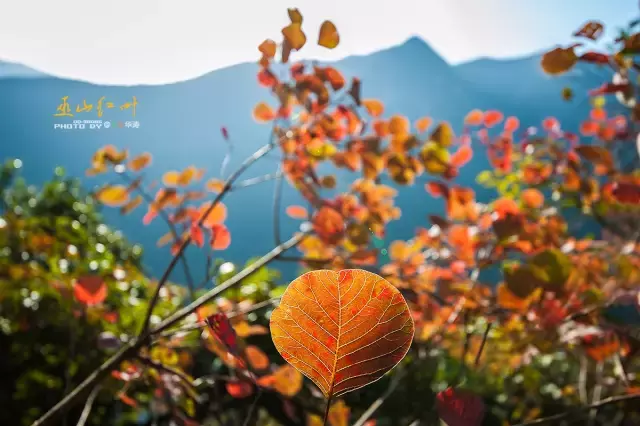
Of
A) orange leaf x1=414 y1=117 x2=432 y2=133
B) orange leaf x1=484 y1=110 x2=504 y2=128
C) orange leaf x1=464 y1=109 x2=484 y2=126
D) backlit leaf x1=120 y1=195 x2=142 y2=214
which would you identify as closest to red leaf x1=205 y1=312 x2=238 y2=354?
backlit leaf x1=120 y1=195 x2=142 y2=214

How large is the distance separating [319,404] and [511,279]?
0.79m

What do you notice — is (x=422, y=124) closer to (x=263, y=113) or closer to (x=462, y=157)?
(x=462, y=157)

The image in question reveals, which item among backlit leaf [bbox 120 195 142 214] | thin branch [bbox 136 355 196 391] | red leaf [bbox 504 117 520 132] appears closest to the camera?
thin branch [bbox 136 355 196 391]

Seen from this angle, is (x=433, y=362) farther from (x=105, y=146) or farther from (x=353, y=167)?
(x=105, y=146)

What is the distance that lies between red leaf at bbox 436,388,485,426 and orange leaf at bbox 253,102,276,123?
1072 mm

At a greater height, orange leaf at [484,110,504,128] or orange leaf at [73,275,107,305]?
orange leaf at [484,110,504,128]

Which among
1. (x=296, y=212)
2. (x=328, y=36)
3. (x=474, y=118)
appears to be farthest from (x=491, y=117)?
(x=328, y=36)

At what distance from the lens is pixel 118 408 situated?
2080mm

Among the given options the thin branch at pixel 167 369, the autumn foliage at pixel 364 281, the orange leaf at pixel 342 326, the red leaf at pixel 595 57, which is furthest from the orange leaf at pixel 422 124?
the orange leaf at pixel 342 326

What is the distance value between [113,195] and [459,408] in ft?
3.99

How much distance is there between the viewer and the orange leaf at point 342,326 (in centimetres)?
26

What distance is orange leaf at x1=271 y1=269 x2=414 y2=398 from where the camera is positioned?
26 cm

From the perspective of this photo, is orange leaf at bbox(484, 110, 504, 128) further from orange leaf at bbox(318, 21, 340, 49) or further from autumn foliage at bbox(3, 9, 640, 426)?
orange leaf at bbox(318, 21, 340, 49)

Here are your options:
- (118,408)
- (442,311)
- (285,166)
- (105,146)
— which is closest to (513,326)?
(442,311)
